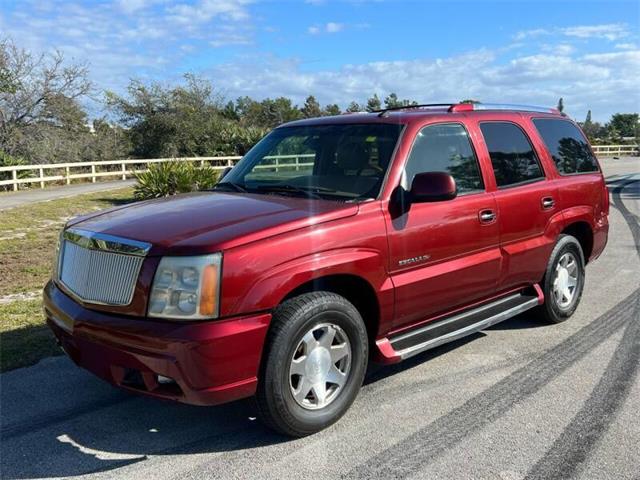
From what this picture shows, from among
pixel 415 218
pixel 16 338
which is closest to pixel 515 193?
pixel 415 218

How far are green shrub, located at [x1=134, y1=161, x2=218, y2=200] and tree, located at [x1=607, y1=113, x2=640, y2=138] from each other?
82.1m

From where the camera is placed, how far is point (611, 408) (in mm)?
3895

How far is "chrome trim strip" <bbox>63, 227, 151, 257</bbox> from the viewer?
10.8 feet

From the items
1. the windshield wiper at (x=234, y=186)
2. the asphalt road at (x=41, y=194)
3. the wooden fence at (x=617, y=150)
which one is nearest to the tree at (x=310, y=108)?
the wooden fence at (x=617, y=150)

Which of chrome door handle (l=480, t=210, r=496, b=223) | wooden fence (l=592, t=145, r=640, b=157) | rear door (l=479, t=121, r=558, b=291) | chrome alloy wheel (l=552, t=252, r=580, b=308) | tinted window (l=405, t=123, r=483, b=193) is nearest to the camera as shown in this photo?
tinted window (l=405, t=123, r=483, b=193)

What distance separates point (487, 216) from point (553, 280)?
1419 mm

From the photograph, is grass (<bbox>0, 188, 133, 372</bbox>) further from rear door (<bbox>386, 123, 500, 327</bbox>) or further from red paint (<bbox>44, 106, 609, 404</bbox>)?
rear door (<bbox>386, 123, 500, 327</bbox>)

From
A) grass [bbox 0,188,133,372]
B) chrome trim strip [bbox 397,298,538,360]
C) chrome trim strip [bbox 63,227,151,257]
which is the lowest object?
grass [bbox 0,188,133,372]

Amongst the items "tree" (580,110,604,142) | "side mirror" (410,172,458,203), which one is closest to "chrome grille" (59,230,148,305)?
"side mirror" (410,172,458,203)

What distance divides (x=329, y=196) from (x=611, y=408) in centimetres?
235

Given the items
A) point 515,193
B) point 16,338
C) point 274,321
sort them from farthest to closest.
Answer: point 16,338 < point 515,193 < point 274,321

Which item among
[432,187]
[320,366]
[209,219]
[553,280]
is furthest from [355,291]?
[553,280]

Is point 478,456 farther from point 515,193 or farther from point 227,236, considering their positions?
point 515,193

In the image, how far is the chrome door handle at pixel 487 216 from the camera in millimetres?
4516
